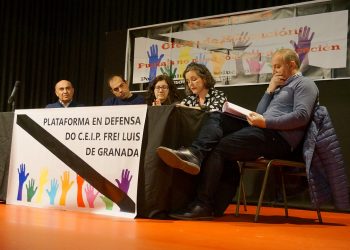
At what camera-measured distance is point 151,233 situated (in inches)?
70.3

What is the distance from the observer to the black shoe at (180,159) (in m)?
2.20

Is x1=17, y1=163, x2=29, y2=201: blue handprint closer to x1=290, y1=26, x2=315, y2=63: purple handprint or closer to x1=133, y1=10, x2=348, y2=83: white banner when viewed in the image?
x1=133, y1=10, x2=348, y2=83: white banner

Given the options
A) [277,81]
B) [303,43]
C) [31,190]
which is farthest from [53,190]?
[303,43]

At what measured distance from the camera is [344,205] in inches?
94.3

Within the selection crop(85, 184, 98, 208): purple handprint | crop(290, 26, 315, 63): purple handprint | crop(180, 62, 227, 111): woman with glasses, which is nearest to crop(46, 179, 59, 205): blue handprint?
crop(85, 184, 98, 208): purple handprint

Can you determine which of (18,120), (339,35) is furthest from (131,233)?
(339,35)

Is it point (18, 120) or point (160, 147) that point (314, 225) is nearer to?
point (160, 147)

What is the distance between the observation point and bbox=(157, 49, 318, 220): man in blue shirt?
7.80ft

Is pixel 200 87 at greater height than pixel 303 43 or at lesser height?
lesser

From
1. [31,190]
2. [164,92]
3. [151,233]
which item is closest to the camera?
[151,233]

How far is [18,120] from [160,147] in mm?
1125

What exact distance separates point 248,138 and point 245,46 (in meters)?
1.80

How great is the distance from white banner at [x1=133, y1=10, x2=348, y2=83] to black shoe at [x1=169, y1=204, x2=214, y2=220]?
1.82 metres

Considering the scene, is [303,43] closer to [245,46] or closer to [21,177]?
[245,46]
